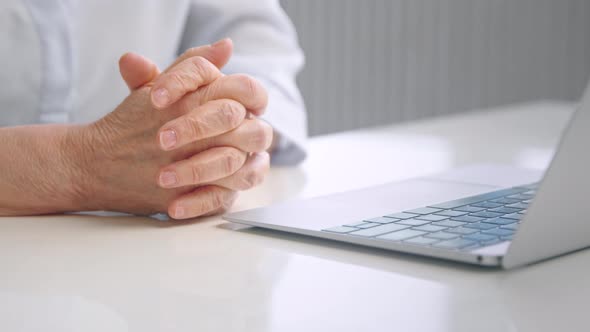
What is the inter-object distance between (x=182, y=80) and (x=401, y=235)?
24 centimetres

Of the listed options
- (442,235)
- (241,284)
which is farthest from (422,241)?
(241,284)

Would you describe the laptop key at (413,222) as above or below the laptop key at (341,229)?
above

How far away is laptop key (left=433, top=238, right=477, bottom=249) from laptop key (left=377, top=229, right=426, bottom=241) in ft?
0.10

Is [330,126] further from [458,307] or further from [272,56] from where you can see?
[458,307]

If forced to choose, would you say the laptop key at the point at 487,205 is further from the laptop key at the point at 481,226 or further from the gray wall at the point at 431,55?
the gray wall at the point at 431,55

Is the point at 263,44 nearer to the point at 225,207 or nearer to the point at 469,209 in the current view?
the point at 225,207

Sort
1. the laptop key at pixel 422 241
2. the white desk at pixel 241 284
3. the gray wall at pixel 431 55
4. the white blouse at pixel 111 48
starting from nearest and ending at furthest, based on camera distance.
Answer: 1. the white desk at pixel 241 284
2. the laptop key at pixel 422 241
3. the white blouse at pixel 111 48
4. the gray wall at pixel 431 55

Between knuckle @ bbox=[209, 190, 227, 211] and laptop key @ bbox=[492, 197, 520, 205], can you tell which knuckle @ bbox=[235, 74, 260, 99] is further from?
laptop key @ bbox=[492, 197, 520, 205]

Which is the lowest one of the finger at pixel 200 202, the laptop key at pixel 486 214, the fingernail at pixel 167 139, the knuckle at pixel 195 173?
the laptop key at pixel 486 214

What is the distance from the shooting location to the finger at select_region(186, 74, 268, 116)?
70cm

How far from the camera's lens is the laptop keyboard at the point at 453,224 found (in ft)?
1.76

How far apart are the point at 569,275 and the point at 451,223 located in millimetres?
95

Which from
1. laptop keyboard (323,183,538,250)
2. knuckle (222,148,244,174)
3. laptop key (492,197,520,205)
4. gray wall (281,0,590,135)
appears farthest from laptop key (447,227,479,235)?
gray wall (281,0,590,135)

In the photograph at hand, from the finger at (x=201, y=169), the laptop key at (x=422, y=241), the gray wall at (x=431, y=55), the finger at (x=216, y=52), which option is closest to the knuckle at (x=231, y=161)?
the finger at (x=201, y=169)
